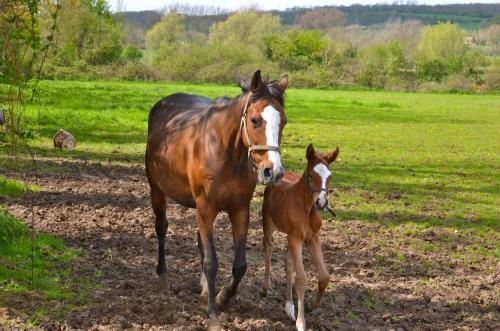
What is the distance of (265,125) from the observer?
19.8 feet

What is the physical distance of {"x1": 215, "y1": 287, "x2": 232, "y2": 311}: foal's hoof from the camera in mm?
6878

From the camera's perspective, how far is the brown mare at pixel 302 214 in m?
6.69

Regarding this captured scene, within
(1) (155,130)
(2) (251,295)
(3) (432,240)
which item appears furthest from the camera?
(3) (432,240)

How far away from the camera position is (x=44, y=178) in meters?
13.4

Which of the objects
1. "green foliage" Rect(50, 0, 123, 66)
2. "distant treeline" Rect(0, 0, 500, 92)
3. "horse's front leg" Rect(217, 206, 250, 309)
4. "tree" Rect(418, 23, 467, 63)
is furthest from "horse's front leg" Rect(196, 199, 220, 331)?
A: "tree" Rect(418, 23, 467, 63)

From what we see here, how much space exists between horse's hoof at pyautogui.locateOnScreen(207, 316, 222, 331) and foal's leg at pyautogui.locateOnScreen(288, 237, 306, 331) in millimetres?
711

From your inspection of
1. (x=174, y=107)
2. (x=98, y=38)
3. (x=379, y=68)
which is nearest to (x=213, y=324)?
(x=174, y=107)

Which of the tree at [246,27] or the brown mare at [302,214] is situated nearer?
the brown mare at [302,214]

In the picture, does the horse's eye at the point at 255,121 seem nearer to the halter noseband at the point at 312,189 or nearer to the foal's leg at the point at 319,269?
the halter noseband at the point at 312,189

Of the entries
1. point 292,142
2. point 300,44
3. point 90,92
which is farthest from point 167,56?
point 292,142

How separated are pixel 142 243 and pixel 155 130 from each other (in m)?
1.95

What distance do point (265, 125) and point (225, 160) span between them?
25.7 inches

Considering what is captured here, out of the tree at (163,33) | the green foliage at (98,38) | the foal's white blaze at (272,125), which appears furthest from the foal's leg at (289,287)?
the tree at (163,33)

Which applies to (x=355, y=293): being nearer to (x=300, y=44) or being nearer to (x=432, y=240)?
(x=432, y=240)
